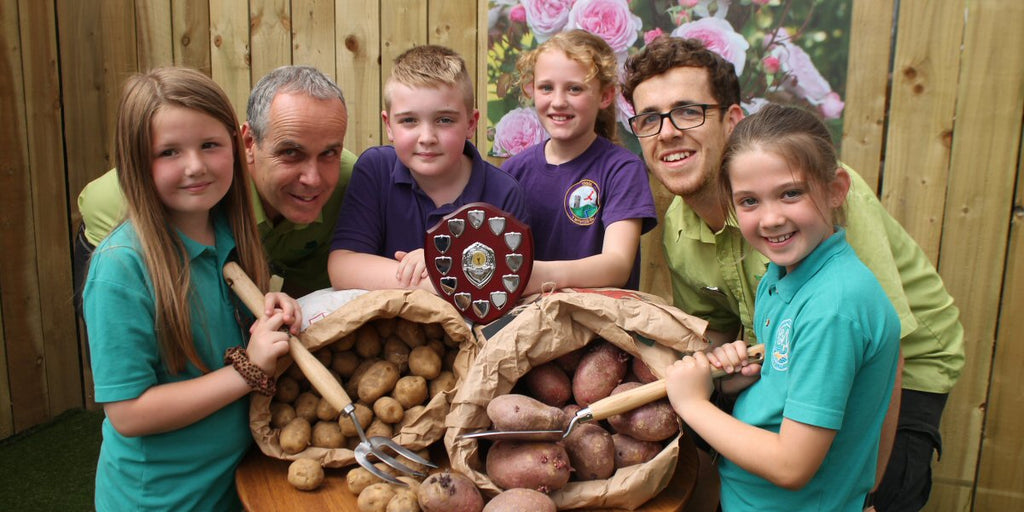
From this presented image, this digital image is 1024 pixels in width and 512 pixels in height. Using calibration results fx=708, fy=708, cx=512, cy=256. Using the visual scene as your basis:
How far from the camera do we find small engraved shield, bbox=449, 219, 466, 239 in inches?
61.8

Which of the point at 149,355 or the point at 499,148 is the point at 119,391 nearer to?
the point at 149,355

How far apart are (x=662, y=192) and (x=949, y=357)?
1250mm

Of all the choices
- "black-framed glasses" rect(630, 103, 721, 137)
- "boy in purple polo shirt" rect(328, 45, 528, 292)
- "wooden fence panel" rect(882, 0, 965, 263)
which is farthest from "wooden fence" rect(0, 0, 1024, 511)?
"boy in purple polo shirt" rect(328, 45, 528, 292)

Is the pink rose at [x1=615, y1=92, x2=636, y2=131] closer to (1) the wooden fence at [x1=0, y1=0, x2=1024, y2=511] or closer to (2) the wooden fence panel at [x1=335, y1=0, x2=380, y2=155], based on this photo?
(1) the wooden fence at [x1=0, y1=0, x2=1024, y2=511]

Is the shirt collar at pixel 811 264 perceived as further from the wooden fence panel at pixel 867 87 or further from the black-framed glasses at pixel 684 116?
the wooden fence panel at pixel 867 87

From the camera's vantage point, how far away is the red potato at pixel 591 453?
1.37m

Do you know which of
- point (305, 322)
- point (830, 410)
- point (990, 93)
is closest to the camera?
point (830, 410)

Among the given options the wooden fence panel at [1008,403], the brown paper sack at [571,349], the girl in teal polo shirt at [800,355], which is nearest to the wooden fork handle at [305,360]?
the brown paper sack at [571,349]

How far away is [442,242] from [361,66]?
5.90 ft

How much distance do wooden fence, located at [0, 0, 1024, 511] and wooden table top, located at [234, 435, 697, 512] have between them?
61.0 inches

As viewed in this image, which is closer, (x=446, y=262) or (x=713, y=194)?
(x=446, y=262)

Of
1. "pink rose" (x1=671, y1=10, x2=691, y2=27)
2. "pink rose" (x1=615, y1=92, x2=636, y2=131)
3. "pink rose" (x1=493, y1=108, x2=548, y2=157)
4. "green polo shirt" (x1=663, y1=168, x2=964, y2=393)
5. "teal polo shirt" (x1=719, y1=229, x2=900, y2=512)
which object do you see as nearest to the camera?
"teal polo shirt" (x1=719, y1=229, x2=900, y2=512)

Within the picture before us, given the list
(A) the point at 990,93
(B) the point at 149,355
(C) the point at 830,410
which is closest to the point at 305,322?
(B) the point at 149,355

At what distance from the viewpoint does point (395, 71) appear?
6.33 feet
